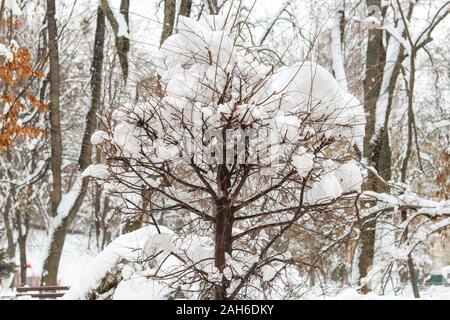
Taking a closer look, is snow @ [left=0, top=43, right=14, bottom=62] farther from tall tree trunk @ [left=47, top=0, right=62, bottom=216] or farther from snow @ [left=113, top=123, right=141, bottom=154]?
tall tree trunk @ [left=47, top=0, right=62, bottom=216]

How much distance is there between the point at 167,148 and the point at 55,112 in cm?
1061

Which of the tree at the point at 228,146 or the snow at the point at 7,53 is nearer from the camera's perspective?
the tree at the point at 228,146

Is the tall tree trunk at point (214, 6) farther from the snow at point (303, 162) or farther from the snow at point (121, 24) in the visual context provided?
the snow at point (121, 24)

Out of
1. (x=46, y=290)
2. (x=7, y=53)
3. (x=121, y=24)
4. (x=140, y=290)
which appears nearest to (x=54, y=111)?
(x=121, y=24)

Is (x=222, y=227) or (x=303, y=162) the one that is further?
(x=222, y=227)

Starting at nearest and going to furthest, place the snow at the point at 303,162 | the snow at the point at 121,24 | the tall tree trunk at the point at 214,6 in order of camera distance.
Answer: the snow at the point at 303,162
the tall tree trunk at the point at 214,6
the snow at the point at 121,24

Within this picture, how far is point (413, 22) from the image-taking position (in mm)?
13914

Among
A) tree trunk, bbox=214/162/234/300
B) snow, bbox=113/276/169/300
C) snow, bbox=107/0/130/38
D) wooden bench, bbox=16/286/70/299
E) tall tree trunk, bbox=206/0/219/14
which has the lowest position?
wooden bench, bbox=16/286/70/299

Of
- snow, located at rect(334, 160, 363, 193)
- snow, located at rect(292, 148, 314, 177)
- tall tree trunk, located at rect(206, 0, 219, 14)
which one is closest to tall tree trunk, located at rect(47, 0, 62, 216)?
tall tree trunk, located at rect(206, 0, 219, 14)

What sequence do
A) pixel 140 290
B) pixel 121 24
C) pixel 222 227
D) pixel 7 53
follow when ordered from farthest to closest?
1. pixel 121 24
2. pixel 7 53
3. pixel 140 290
4. pixel 222 227

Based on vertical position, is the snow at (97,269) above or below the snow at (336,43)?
below

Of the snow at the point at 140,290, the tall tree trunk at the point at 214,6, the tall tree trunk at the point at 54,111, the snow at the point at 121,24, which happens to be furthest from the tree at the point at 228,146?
the tall tree trunk at the point at 54,111

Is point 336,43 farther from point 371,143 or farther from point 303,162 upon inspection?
point 303,162

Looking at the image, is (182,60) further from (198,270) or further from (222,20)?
(198,270)
